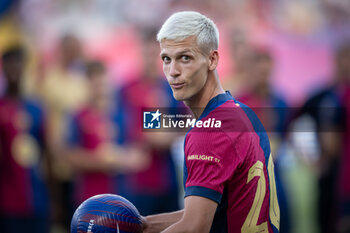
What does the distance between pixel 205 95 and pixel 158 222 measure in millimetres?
859

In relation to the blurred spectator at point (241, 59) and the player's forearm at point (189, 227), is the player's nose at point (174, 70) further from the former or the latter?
the blurred spectator at point (241, 59)

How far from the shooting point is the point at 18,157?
748 centimetres

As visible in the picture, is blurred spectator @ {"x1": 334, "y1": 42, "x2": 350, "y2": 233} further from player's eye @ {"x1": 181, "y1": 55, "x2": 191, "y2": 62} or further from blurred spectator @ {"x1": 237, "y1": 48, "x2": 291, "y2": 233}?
player's eye @ {"x1": 181, "y1": 55, "x2": 191, "y2": 62}

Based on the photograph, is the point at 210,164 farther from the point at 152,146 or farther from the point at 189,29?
the point at 152,146

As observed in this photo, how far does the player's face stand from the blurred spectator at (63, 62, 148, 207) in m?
4.08

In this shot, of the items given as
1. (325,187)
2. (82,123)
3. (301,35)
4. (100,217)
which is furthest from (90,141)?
(301,35)

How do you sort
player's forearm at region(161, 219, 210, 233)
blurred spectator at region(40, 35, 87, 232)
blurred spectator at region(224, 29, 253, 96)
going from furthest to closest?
blurred spectator at region(40, 35, 87, 232) < blurred spectator at region(224, 29, 253, 96) < player's forearm at region(161, 219, 210, 233)

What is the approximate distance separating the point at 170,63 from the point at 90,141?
426 cm

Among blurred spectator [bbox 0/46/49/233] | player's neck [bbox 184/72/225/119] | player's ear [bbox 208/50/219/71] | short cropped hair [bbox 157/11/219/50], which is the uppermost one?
short cropped hair [bbox 157/11/219/50]

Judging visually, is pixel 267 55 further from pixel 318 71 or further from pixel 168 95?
pixel 318 71

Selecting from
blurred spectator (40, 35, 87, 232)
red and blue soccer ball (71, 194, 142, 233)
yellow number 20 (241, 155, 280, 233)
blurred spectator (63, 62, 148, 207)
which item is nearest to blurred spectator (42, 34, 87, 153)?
blurred spectator (40, 35, 87, 232)

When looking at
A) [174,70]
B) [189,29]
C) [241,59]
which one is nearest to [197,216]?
[174,70]

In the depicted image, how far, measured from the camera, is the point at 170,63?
149 inches

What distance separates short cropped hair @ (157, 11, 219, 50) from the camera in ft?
12.0
